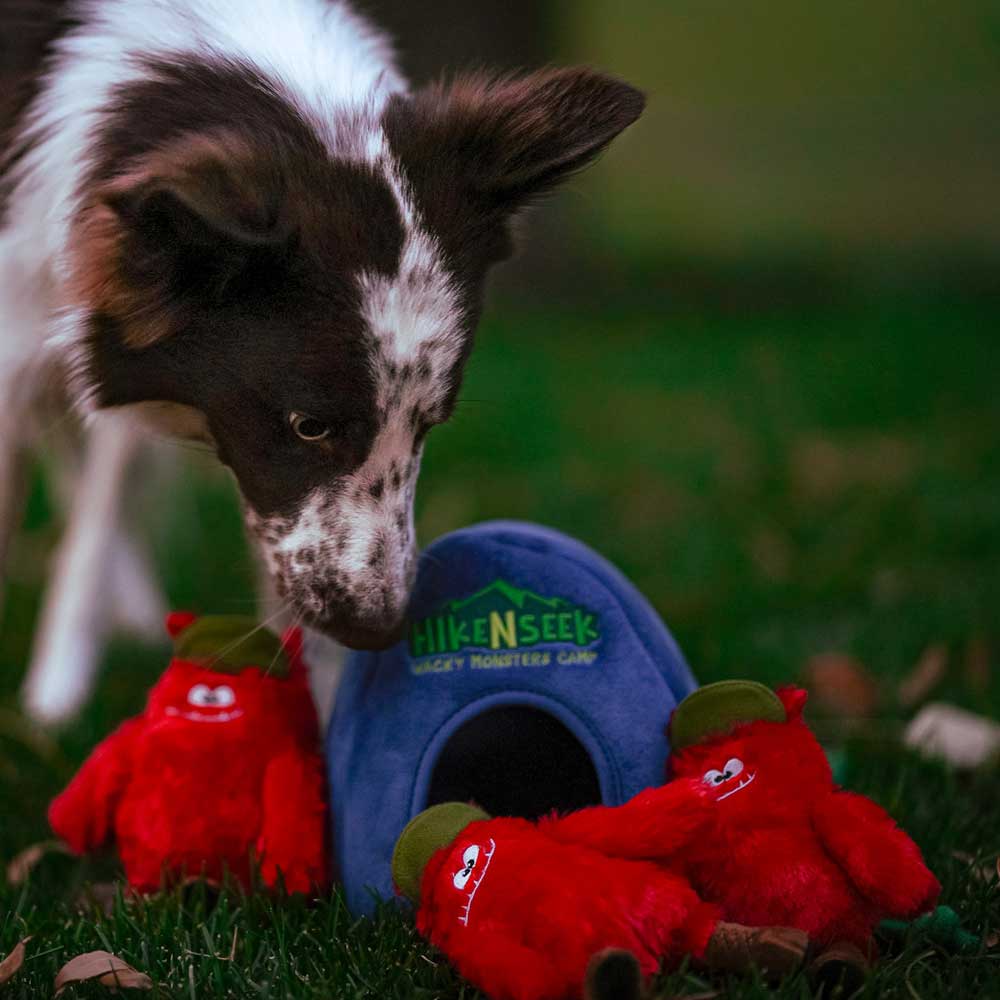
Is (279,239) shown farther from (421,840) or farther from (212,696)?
(421,840)

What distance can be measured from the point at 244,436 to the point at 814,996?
Result: 4.28ft

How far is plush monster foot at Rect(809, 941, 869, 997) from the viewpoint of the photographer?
187 centimetres

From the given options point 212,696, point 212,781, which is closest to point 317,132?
point 212,696

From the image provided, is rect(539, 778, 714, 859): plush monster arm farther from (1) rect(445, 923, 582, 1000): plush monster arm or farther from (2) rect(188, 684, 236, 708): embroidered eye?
(2) rect(188, 684, 236, 708): embroidered eye

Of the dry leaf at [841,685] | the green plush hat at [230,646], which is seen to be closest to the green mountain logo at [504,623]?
the green plush hat at [230,646]

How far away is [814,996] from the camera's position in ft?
6.17

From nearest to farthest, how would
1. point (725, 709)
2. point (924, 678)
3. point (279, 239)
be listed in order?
point (725, 709) → point (279, 239) → point (924, 678)

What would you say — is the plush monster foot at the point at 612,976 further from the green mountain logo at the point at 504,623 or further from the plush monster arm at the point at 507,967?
the green mountain logo at the point at 504,623

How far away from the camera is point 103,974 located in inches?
77.5

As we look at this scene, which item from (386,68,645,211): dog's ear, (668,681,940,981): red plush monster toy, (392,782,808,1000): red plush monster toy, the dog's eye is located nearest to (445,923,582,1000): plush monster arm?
(392,782,808,1000): red plush monster toy

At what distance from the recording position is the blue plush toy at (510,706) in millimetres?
2180

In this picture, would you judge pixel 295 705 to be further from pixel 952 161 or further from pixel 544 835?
pixel 952 161

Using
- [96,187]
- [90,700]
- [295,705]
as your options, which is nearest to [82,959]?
[295,705]

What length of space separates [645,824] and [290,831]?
661 mm
